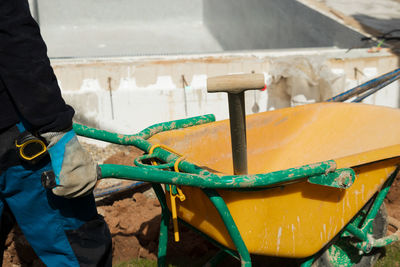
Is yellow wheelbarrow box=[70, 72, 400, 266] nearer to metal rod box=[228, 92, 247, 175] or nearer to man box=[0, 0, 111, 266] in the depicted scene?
metal rod box=[228, 92, 247, 175]

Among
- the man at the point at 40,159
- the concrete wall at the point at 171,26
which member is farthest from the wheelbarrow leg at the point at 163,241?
the concrete wall at the point at 171,26

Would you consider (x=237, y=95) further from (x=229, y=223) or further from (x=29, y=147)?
(x=29, y=147)

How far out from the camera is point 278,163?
2.80 m

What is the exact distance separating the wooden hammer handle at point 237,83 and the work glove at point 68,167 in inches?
21.9

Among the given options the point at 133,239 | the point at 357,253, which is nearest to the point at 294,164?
the point at 357,253

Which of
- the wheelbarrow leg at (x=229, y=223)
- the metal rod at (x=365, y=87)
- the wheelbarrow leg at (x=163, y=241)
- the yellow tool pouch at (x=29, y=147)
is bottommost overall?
the wheelbarrow leg at (x=163, y=241)

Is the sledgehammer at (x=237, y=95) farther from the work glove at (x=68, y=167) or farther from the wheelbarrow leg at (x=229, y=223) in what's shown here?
the work glove at (x=68, y=167)

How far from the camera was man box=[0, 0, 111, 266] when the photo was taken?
151 centimetres

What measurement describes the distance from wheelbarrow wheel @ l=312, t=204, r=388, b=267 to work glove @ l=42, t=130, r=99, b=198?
1.55 meters

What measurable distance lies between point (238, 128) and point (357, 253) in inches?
52.7

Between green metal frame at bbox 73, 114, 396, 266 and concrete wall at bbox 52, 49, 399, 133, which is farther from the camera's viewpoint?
concrete wall at bbox 52, 49, 399, 133

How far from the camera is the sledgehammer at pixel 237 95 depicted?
1666 mm

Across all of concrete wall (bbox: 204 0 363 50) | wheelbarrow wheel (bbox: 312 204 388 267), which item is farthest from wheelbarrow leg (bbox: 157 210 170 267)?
concrete wall (bbox: 204 0 363 50)

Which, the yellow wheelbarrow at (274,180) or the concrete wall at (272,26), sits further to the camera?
the concrete wall at (272,26)
